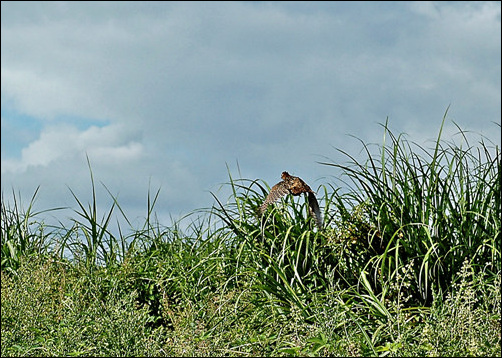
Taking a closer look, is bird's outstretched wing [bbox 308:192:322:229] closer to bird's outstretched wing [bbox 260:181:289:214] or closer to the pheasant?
the pheasant

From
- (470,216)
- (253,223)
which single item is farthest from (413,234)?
(253,223)

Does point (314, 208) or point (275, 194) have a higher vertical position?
point (275, 194)

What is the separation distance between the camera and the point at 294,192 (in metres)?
4.73

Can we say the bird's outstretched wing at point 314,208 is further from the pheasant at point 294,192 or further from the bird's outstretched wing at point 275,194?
the bird's outstretched wing at point 275,194

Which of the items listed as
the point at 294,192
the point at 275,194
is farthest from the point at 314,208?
the point at 275,194

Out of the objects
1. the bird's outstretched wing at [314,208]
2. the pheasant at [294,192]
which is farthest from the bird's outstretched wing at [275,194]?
the bird's outstretched wing at [314,208]

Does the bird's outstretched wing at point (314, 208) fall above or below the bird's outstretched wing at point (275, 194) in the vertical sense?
below

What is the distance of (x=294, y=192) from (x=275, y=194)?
0.45 feet

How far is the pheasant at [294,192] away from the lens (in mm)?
4688

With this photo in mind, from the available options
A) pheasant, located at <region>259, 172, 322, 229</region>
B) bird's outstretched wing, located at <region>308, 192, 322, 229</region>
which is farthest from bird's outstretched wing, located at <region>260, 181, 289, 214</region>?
bird's outstretched wing, located at <region>308, 192, 322, 229</region>

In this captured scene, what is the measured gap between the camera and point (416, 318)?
387 centimetres

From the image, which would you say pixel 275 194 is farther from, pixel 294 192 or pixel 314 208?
pixel 314 208

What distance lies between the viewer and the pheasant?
4.69 m

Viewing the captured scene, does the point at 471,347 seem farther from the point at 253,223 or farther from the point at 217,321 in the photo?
the point at 253,223
